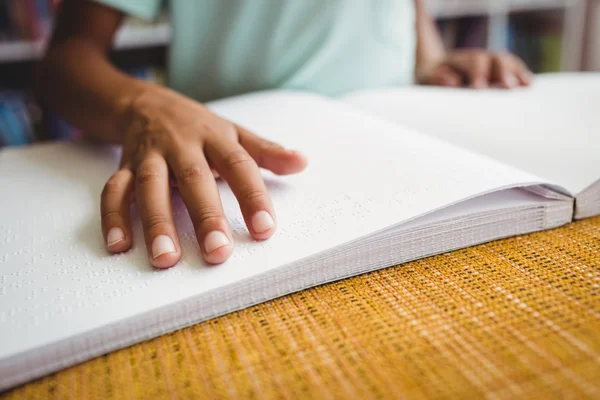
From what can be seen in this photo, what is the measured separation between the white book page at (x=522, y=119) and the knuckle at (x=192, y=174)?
1.00 feet

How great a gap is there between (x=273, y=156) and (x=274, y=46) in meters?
0.48

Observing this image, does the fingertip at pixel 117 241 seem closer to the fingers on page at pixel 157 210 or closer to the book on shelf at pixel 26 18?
the fingers on page at pixel 157 210

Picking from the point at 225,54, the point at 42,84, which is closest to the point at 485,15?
the point at 225,54

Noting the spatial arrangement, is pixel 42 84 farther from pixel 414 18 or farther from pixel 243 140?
pixel 414 18

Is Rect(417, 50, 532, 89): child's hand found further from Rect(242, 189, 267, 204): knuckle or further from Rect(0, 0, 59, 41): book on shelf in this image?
Rect(0, 0, 59, 41): book on shelf

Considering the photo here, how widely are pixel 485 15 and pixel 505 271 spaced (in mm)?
2232

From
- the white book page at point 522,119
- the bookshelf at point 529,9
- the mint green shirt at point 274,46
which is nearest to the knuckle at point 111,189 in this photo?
the white book page at point 522,119

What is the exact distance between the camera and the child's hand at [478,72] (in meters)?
0.86

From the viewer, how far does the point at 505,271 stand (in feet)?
1.24

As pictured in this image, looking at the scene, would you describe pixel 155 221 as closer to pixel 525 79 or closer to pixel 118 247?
pixel 118 247

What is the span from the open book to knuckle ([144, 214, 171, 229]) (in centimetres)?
2

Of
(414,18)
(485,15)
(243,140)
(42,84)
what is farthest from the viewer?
(485,15)

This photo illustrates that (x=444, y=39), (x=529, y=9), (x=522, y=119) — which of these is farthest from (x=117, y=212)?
(x=529, y=9)

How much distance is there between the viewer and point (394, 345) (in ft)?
1.00
